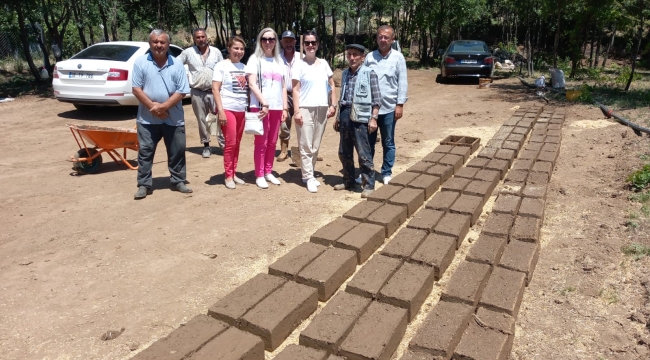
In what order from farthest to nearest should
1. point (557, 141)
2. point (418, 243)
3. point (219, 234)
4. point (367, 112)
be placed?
point (557, 141) < point (367, 112) < point (219, 234) < point (418, 243)

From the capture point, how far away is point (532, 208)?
4.16 meters

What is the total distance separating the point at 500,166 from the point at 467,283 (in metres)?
2.78

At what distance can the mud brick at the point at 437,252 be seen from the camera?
3281 mm

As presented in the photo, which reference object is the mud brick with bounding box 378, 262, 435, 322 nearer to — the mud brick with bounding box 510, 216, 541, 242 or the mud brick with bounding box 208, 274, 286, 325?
the mud brick with bounding box 208, 274, 286, 325

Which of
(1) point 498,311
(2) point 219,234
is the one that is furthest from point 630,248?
(2) point 219,234

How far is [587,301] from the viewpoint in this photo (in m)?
2.99

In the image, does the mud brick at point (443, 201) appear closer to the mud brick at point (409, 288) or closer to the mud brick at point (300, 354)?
the mud brick at point (409, 288)

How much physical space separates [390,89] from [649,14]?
345 inches

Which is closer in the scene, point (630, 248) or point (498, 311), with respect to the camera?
point (498, 311)

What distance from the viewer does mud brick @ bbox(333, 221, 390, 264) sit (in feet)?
11.4

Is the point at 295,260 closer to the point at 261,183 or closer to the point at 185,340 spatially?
the point at 185,340

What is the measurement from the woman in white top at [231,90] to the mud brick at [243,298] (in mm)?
2285

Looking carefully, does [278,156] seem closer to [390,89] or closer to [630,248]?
[390,89]

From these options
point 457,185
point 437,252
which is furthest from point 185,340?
point 457,185
